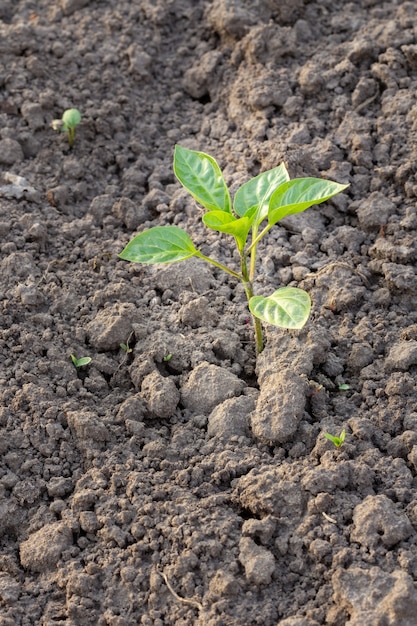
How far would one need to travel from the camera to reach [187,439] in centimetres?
252

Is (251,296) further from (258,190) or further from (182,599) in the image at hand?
(182,599)

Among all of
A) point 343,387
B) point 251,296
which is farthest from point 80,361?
point 343,387

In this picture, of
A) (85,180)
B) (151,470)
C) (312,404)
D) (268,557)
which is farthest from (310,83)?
(268,557)

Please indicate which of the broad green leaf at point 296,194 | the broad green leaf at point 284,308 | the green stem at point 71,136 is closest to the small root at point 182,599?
the broad green leaf at point 284,308

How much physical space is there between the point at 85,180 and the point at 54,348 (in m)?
0.91

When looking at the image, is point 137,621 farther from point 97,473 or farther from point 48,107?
point 48,107

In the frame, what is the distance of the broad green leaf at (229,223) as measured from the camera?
2434 millimetres

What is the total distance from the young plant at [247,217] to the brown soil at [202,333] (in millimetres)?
290

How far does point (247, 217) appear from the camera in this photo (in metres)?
2.47

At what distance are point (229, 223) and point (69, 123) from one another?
1208mm

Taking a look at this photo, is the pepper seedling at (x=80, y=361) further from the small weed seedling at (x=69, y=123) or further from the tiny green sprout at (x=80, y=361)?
the small weed seedling at (x=69, y=123)

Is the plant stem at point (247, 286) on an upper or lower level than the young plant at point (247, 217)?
lower

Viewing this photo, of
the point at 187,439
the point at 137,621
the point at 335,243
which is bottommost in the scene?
the point at 137,621

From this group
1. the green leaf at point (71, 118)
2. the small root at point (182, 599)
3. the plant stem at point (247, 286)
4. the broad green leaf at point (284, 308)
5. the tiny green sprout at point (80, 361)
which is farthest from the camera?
the green leaf at point (71, 118)
